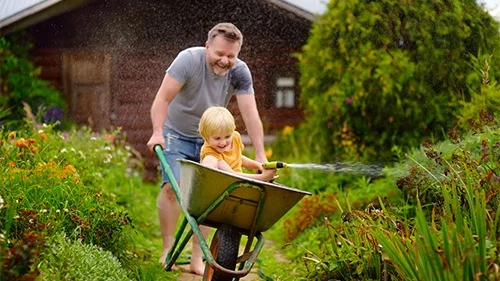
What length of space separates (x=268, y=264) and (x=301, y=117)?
4.78 meters

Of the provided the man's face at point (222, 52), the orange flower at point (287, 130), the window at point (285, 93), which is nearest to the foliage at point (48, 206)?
the man's face at point (222, 52)

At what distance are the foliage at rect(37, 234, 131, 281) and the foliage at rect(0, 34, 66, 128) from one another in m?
5.21

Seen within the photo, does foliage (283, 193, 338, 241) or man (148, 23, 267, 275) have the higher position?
man (148, 23, 267, 275)

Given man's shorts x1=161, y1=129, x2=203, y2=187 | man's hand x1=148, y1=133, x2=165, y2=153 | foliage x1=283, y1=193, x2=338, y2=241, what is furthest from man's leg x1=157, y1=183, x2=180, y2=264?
foliage x1=283, y1=193, x2=338, y2=241

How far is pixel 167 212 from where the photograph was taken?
4.92 m

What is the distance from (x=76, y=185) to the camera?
177 inches

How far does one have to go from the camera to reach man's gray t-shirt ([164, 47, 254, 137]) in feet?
15.1

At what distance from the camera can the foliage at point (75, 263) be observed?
138 inches

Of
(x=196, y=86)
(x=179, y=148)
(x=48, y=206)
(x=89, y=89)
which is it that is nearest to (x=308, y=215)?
(x=179, y=148)

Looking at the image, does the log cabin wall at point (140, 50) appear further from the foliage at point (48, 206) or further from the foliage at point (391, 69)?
the foliage at point (48, 206)

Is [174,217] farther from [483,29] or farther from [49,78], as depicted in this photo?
[49,78]

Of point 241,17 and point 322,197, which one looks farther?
point 241,17

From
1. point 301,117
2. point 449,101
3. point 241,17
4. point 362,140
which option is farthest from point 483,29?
point 301,117

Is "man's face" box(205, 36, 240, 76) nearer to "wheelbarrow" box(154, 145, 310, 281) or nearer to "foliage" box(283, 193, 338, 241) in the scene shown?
"wheelbarrow" box(154, 145, 310, 281)
